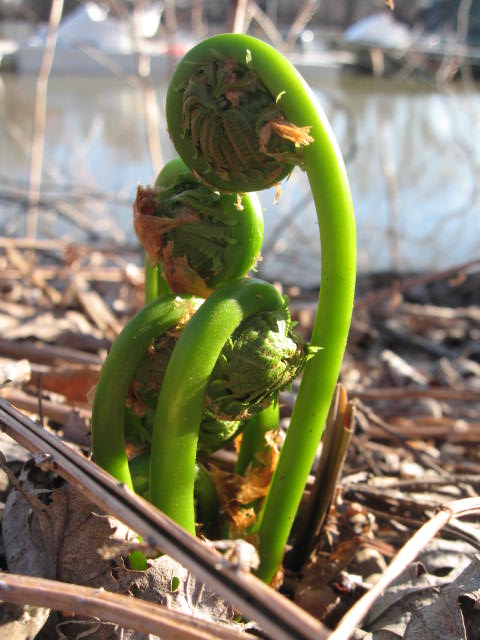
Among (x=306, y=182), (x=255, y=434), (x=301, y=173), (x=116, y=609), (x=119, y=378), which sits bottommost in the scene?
(x=116, y=609)

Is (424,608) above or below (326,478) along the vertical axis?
below

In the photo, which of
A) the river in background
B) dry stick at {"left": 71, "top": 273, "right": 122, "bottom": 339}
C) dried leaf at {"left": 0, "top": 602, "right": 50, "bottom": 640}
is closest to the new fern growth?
dried leaf at {"left": 0, "top": 602, "right": 50, "bottom": 640}

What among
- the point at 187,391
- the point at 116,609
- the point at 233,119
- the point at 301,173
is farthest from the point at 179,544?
the point at 301,173

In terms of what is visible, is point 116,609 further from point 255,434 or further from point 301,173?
point 301,173

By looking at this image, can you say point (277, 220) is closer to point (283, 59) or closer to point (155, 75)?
point (283, 59)

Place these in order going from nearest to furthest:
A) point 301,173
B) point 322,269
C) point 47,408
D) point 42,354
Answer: point 322,269 < point 47,408 < point 42,354 < point 301,173

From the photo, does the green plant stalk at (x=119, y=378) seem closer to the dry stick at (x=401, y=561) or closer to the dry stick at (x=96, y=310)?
the dry stick at (x=401, y=561)

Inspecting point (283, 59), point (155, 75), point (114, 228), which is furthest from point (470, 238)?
point (155, 75)
